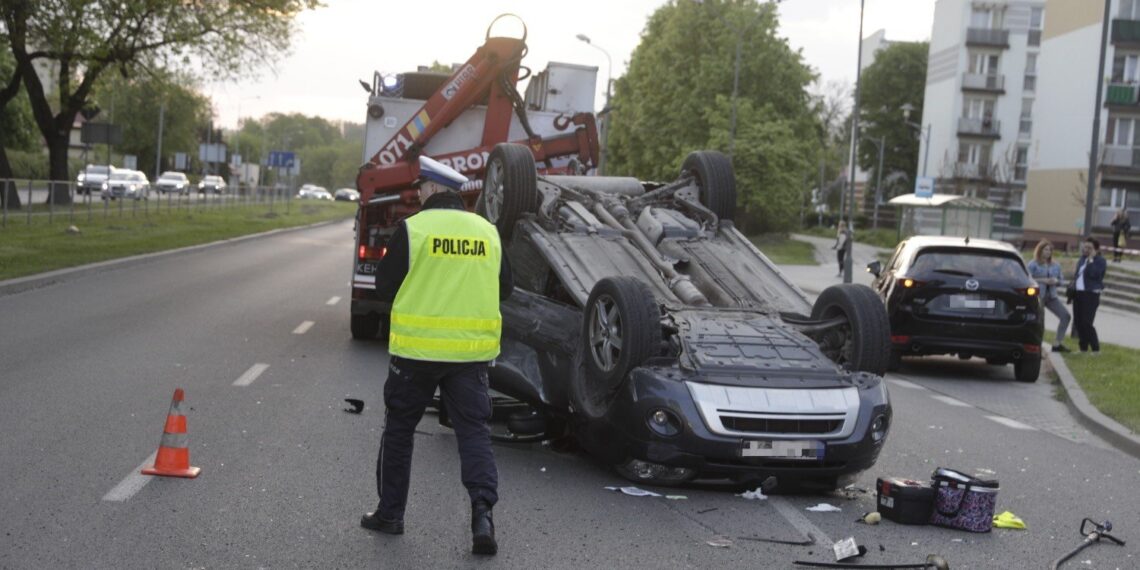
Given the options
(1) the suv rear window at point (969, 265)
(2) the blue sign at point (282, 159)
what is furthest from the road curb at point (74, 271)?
(2) the blue sign at point (282, 159)

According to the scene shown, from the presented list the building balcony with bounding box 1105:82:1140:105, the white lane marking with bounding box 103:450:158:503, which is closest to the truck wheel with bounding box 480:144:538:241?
the white lane marking with bounding box 103:450:158:503

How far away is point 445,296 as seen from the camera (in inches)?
254

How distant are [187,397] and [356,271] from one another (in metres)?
4.19

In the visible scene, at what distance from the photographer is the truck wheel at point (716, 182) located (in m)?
10.8

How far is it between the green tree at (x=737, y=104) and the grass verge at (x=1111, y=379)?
42.6 m

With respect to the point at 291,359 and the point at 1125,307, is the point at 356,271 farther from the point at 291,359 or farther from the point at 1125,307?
the point at 1125,307

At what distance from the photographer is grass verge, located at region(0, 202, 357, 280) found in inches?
937

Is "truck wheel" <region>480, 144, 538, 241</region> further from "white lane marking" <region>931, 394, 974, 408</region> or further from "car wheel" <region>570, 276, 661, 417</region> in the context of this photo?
"white lane marking" <region>931, 394, 974, 408</region>

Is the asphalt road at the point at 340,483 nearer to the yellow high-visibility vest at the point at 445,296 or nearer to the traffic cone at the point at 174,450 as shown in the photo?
the traffic cone at the point at 174,450

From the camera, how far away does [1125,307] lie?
32.3 metres

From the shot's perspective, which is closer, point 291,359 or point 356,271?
point 291,359

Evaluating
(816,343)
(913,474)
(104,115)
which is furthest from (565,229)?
(104,115)

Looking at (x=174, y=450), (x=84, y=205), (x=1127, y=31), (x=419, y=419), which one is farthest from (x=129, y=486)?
(x=1127, y=31)

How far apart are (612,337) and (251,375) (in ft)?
16.0
